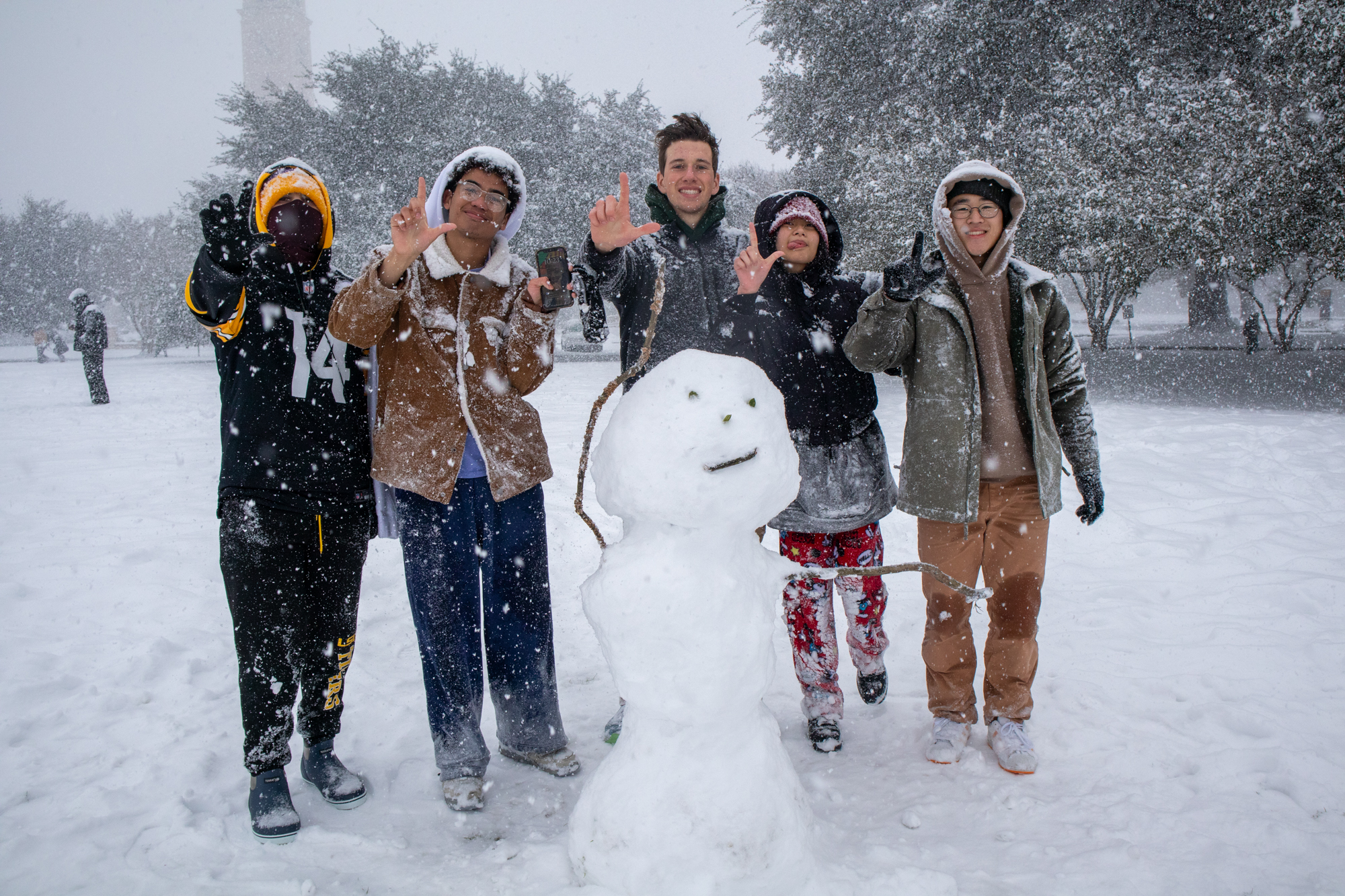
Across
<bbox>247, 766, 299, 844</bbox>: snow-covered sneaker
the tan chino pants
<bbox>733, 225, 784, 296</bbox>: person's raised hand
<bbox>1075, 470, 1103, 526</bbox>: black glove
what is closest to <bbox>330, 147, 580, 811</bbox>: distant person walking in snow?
<bbox>247, 766, 299, 844</bbox>: snow-covered sneaker

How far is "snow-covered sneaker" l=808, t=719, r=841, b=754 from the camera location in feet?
8.98

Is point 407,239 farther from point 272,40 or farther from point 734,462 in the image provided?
point 272,40

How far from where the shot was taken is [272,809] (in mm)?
2295

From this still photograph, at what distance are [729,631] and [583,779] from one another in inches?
45.4

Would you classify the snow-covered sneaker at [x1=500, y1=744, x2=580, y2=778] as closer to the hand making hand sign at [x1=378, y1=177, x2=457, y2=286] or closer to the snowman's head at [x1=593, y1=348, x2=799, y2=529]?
the snowman's head at [x1=593, y1=348, x2=799, y2=529]

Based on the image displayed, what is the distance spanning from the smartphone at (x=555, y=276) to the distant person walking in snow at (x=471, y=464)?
0.04 metres

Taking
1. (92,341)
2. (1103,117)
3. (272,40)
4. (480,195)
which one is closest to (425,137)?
(92,341)

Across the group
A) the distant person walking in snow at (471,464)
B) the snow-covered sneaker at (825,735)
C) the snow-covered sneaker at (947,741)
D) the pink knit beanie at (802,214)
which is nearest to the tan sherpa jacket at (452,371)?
the distant person walking in snow at (471,464)

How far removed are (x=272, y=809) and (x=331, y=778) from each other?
0.22m

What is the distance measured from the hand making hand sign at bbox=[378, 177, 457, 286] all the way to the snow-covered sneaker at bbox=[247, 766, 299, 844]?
5.53 ft

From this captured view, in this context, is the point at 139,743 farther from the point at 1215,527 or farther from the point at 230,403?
the point at 1215,527

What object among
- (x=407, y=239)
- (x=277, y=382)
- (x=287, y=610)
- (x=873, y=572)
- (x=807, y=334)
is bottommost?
(x=287, y=610)

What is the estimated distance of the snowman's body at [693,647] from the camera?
1818mm

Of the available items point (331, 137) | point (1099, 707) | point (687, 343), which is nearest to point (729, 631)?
point (687, 343)
